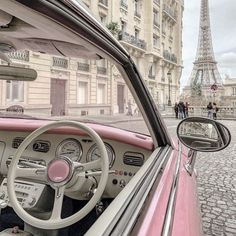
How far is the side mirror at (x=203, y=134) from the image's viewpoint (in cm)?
207

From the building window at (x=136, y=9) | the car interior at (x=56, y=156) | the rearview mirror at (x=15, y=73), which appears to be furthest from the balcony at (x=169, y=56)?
the rearview mirror at (x=15, y=73)

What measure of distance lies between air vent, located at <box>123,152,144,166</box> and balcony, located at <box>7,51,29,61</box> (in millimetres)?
1039

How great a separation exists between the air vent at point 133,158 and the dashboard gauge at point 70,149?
1.22 ft

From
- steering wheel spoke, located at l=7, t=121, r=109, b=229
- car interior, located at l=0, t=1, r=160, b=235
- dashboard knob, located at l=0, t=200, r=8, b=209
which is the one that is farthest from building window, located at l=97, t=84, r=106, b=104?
dashboard knob, located at l=0, t=200, r=8, b=209

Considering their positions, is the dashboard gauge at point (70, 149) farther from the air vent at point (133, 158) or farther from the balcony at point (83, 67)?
the balcony at point (83, 67)

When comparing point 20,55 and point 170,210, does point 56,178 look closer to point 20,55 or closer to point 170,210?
point 170,210

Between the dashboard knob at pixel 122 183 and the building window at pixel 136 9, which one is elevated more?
the building window at pixel 136 9

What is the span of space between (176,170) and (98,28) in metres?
1.11

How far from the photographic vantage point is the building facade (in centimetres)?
198

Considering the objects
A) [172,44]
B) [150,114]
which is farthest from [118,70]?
[172,44]

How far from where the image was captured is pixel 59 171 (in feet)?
5.59

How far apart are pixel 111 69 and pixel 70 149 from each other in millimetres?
1078

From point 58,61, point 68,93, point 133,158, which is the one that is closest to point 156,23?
point 68,93

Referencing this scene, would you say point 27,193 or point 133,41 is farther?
point 133,41
